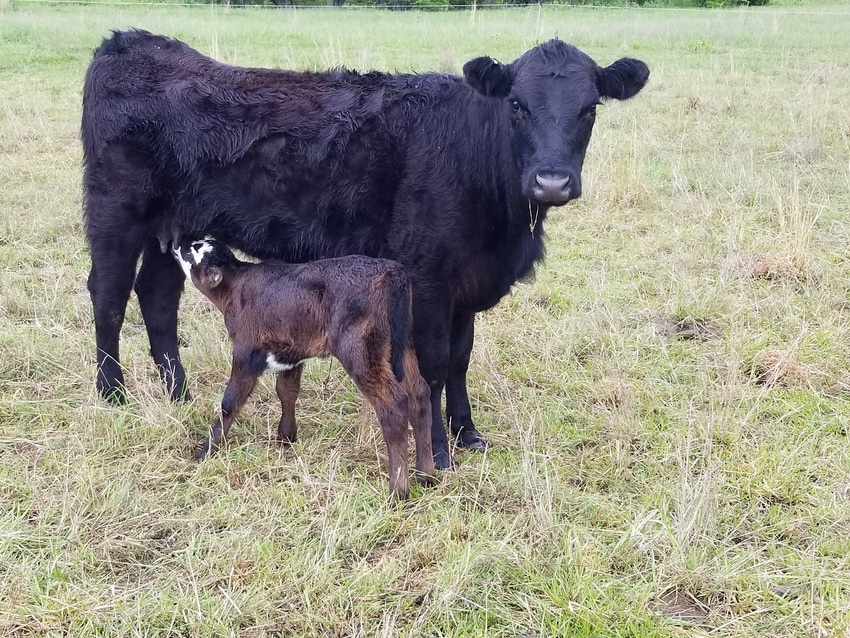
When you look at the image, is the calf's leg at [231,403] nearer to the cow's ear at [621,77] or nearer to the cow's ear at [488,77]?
the cow's ear at [488,77]

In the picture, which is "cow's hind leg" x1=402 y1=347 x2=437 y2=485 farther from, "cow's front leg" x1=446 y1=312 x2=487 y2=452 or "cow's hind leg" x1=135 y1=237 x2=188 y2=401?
"cow's hind leg" x1=135 y1=237 x2=188 y2=401

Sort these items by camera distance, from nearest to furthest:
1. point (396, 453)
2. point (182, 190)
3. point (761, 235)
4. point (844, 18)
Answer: point (396, 453) < point (182, 190) < point (761, 235) < point (844, 18)

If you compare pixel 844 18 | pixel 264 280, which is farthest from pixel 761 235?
pixel 844 18

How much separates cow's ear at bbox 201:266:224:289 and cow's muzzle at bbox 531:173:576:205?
5.33 ft

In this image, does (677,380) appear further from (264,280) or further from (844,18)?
(844,18)

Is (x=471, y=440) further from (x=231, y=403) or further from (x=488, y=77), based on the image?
(x=488, y=77)

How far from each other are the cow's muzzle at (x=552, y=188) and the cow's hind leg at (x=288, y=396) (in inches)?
56.6

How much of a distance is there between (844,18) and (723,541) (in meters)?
22.7

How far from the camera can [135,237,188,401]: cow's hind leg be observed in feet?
15.5

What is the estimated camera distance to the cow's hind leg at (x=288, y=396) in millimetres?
3980

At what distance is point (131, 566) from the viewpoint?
3.12m

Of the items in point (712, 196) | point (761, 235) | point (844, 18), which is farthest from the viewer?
point (844, 18)

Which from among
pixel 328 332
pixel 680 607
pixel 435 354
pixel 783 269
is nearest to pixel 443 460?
pixel 435 354

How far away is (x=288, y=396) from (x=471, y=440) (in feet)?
3.30
